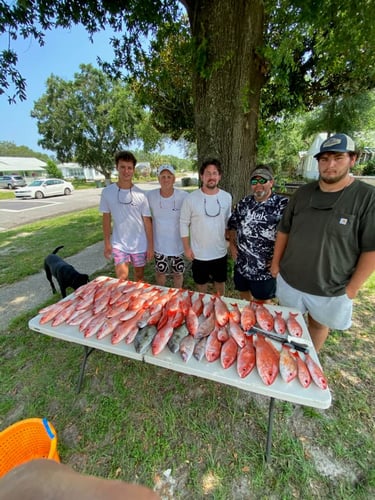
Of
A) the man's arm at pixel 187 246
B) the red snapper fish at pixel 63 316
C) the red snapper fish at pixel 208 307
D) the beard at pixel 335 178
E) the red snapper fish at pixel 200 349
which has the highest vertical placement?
the beard at pixel 335 178

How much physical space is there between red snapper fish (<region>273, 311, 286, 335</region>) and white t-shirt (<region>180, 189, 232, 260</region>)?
1022mm

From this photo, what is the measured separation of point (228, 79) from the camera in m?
2.68

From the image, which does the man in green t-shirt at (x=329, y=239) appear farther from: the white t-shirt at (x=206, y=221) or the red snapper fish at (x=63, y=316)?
the red snapper fish at (x=63, y=316)

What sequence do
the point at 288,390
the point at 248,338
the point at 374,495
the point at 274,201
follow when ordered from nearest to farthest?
the point at 288,390, the point at 374,495, the point at 248,338, the point at 274,201

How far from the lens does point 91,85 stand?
24.9 m

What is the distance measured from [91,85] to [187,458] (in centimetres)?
3331

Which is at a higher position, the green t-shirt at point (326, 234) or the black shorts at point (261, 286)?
the green t-shirt at point (326, 234)

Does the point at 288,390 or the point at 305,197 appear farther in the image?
the point at 305,197

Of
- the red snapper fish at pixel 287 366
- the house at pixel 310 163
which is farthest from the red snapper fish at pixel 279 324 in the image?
the house at pixel 310 163

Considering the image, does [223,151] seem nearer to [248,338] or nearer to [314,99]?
[248,338]

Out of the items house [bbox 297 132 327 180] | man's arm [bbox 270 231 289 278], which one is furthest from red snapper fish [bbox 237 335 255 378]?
house [bbox 297 132 327 180]

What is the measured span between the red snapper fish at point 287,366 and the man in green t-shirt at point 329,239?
0.69 m

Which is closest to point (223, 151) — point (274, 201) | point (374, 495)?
point (274, 201)

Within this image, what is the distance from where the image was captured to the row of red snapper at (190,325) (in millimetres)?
1320
